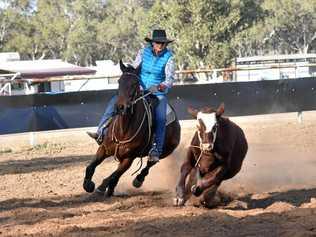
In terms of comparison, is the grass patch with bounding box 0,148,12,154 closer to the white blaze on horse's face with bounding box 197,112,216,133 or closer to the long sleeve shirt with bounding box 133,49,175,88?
the long sleeve shirt with bounding box 133,49,175,88

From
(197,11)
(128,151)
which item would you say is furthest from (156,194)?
(197,11)

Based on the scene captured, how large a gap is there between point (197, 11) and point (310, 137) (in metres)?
32.2

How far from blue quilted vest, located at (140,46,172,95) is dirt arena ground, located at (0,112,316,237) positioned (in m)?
1.62

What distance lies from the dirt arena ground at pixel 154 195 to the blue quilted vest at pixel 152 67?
1.62 m

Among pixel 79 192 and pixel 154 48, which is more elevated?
pixel 154 48

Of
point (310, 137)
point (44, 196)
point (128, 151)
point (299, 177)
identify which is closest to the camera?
point (128, 151)

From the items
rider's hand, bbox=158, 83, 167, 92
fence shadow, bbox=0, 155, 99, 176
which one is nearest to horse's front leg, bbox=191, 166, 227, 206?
rider's hand, bbox=158, 83, 167, 92

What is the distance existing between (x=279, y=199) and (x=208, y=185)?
1.68 m

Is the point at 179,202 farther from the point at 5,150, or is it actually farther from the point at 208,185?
the point at 5,150

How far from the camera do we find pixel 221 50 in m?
49.2

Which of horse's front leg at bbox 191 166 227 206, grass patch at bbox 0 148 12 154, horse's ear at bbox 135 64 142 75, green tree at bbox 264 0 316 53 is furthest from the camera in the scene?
green tree at bbox 264 0 316 53

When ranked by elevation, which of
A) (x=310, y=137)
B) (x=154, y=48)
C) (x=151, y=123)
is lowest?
(x=310, y=137)

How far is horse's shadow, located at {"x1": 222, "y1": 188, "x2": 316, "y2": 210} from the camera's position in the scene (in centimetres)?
872

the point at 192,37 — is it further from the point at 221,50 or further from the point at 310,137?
the point at 310,137
